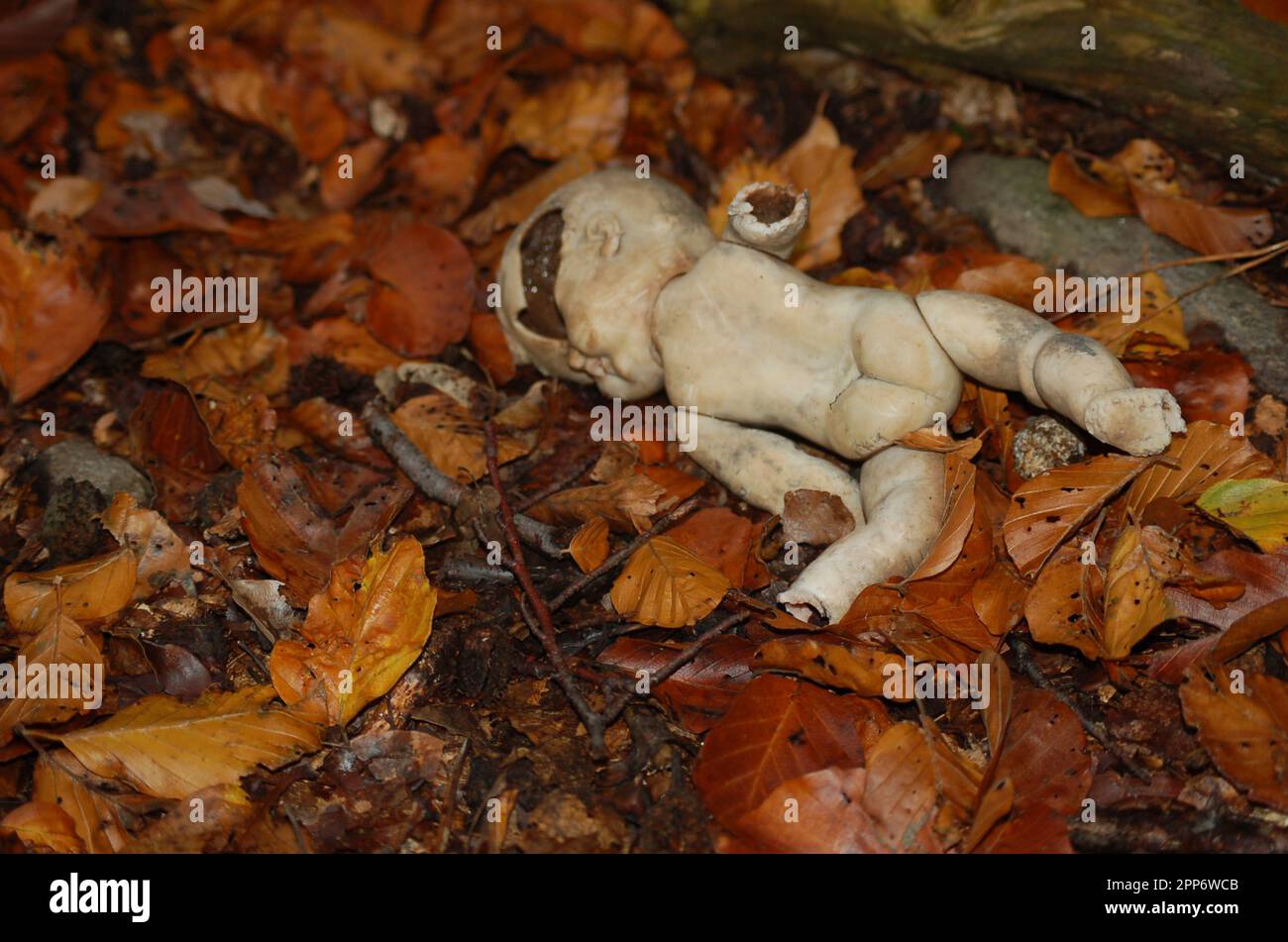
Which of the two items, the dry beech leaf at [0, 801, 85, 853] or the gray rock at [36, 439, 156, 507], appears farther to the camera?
the gray rock at [36, 439, 156, 507]

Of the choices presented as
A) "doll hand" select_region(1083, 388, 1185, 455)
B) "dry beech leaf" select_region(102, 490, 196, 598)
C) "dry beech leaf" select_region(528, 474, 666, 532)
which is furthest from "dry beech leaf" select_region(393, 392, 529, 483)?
"doll hand" select_region(1083, 388, 1185, 455)

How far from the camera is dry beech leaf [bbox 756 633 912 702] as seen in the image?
2.63 meters

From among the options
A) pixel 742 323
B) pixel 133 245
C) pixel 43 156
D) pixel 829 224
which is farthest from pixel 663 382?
pixel 43 156

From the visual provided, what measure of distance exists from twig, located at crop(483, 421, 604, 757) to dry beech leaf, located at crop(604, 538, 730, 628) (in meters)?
0.21

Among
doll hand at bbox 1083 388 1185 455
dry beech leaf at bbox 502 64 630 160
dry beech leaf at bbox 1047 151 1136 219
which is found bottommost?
doll hand at bbox 1083 388 1185 455

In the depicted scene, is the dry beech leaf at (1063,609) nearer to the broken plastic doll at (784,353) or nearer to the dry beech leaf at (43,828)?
the broken plastic doll at (784,353)

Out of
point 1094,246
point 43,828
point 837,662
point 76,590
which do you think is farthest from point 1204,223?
point 43,828

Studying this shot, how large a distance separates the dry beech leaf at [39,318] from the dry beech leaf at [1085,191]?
11.2ft

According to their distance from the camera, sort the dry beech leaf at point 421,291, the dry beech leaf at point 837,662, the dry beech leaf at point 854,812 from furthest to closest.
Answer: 1. the dry beech leaf at point 421,291
2. the dry beech leaf at point 837,662
3. the dry beech leaf at point 854,812

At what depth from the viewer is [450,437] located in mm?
3510

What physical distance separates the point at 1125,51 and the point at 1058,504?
1779mm

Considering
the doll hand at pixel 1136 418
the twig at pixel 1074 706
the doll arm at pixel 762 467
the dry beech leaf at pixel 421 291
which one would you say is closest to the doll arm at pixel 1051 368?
the doll hand at pixel 1136 418

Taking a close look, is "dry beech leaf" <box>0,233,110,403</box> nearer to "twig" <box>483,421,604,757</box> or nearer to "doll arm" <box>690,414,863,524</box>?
"twig" <box>483,421,604,757</box>

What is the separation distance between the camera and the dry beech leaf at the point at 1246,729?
242cm
